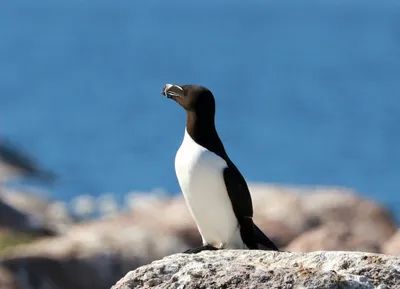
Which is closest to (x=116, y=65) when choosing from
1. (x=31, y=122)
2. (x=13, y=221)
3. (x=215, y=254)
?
(x=31, y=122)

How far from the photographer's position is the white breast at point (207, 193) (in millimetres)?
9516

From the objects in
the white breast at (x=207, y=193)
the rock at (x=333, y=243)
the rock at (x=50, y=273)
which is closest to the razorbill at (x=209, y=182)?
the white breast at (x=207, y=193)

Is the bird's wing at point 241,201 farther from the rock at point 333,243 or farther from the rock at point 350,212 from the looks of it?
the rock at point 350,212

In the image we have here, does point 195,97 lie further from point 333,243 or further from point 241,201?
point 333,243

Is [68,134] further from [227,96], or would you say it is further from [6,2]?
[6,2]

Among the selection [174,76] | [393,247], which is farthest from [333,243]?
[174,76]

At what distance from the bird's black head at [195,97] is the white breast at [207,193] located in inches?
7.7

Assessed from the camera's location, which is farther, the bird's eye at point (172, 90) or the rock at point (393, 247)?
the rock at point (393, 247)

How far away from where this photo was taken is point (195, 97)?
31.8 ft

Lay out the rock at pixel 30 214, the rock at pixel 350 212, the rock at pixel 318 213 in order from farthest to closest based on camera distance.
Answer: the rock at pixel 30 214 < the rock at pixel 350 212 < the rock at pixel 318 213

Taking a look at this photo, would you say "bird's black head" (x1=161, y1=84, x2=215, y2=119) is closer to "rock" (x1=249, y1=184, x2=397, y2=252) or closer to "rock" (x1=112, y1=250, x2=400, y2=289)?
"rock" (x1=112, y1=250, x2=400, y2=289)

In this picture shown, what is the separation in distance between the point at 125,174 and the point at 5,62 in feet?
168

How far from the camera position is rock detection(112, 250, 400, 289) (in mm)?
7562

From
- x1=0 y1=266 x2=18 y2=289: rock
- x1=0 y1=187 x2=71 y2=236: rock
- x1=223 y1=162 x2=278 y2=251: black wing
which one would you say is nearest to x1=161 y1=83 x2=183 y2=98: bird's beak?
x1=223 y1=162 x2=278 y2=251: black wing
